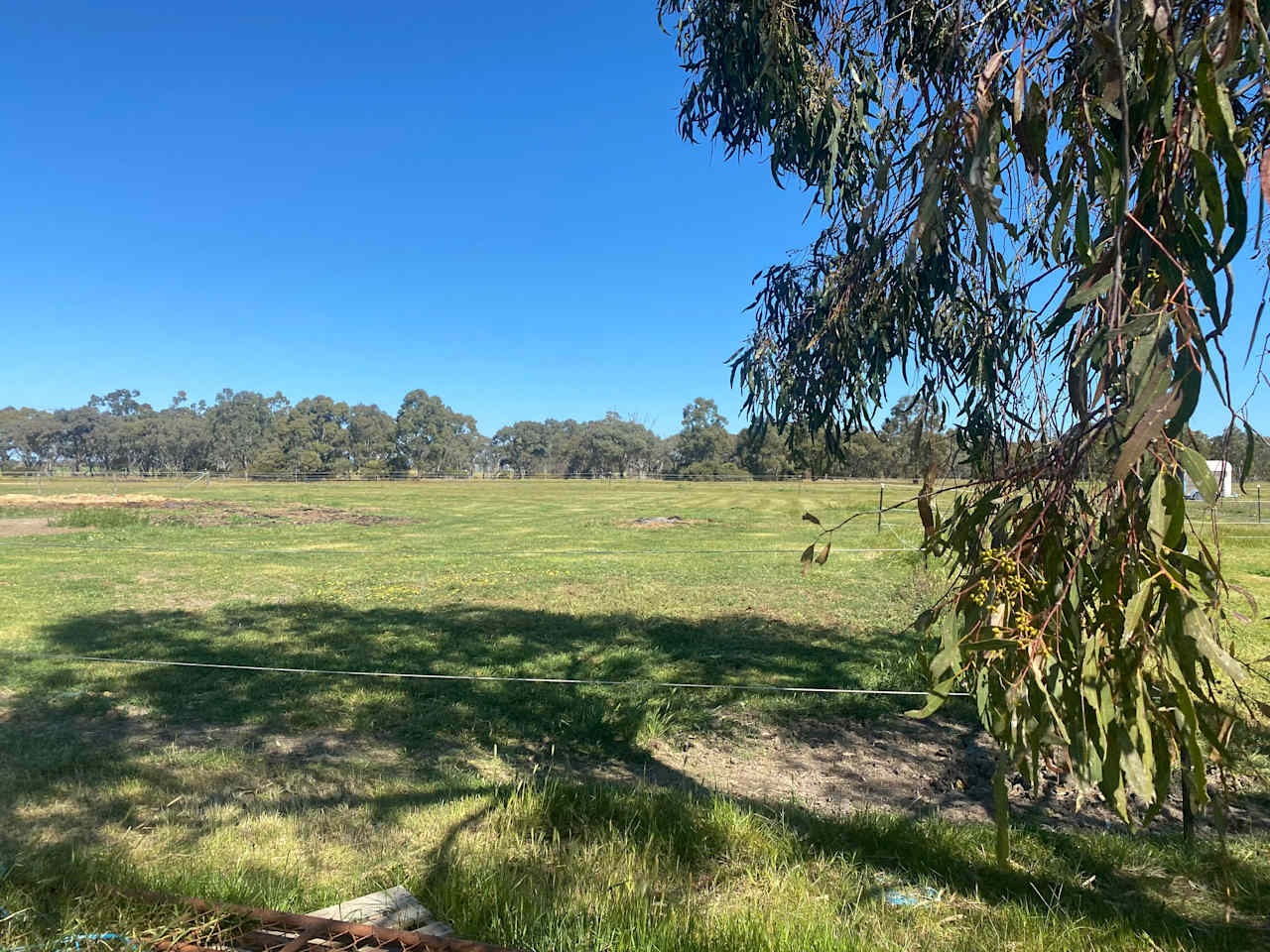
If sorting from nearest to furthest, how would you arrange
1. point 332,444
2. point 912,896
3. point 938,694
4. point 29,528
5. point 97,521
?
point 938,694
point 912,896
point 29,528
point 97,521
point 332,444

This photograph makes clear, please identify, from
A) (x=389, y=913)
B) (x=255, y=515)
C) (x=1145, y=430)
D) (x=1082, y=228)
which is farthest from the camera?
(x=255, y=515)

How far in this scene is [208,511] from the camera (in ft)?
86.1

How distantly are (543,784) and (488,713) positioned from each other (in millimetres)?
1591

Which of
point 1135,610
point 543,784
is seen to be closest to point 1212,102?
point 1135,610

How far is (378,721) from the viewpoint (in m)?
5.11

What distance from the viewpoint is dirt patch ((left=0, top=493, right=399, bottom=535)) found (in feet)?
75.5

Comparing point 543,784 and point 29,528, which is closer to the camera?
point 543,784

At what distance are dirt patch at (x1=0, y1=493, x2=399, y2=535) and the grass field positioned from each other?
1306cm

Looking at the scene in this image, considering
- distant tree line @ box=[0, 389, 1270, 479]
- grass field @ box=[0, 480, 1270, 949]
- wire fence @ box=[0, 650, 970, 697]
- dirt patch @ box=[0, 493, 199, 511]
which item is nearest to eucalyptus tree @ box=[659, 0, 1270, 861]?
grass field @ box=[0, 480, 1270, 949]

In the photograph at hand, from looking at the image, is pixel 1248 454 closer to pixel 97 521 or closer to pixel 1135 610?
pixel 1135 610

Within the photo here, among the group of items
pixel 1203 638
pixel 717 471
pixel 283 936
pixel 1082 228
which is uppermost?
pixel 1082 228

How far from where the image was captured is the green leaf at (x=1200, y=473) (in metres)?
1.35

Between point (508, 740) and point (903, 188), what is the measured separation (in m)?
3.93

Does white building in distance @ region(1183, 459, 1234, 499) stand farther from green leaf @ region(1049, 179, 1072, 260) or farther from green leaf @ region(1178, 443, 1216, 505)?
green leaf @ region(1049, 179, 1072, 260)
